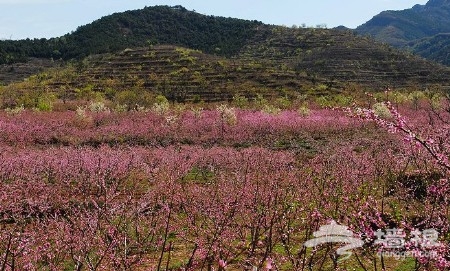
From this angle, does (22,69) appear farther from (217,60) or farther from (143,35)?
(143,35)

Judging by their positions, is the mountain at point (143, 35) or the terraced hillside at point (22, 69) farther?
the mountain at point (143, 35)

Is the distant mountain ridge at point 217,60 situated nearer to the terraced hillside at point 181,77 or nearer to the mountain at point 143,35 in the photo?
the terraced hillside at point 181,77

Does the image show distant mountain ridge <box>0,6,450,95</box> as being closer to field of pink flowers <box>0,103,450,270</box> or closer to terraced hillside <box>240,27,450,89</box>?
terraced hillside <box>240,27,450,89</box>

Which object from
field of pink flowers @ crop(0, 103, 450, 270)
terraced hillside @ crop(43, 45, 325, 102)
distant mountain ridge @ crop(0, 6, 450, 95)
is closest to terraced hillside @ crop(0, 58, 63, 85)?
distant mountain ridge @ crop(0, 6, 450, 95)

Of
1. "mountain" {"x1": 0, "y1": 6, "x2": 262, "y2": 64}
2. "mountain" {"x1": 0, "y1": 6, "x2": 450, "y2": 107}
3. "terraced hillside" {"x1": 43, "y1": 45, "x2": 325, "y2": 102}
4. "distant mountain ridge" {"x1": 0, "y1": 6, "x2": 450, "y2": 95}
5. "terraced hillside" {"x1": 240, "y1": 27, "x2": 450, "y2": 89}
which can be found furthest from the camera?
"mountain" {"x1": 0, "y1": 6, "x2": 262, "y2": 64}

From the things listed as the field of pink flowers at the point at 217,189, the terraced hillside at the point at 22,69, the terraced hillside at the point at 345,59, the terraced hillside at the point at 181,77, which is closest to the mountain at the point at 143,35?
the terraced hillside at the point at 22,69

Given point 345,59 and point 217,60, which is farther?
point 345,59

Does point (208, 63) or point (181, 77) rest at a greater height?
point (208, 63)

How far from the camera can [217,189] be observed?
9.63 meters

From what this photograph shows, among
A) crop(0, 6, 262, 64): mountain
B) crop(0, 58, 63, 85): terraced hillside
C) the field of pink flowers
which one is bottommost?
the field of pink flowers

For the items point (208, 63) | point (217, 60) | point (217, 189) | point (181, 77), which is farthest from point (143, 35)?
point (217, 189)

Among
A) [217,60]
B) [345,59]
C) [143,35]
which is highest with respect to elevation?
[143,35]

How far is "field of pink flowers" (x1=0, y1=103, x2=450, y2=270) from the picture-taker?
548 cm

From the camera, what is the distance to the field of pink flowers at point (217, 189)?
5.48 meters
